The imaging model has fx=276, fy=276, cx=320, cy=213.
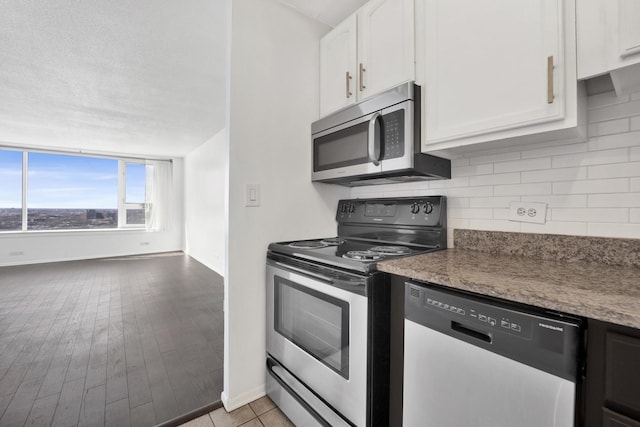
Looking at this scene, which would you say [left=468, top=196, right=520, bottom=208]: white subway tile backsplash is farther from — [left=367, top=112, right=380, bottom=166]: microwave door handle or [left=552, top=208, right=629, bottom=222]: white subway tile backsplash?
[left=367, top=112, right=380, bottom=166]: microwave door handle

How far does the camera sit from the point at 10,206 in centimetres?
535

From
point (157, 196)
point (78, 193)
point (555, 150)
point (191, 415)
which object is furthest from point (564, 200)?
point (78, 193)

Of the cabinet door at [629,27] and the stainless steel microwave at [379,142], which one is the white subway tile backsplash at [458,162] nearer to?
the stainless steel microwave at [379,142]

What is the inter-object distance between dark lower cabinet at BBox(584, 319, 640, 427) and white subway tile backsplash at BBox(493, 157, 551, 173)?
79cm

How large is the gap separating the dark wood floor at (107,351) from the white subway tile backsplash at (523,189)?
1.92 metres

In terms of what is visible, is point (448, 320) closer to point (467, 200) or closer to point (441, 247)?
point (441, 247)

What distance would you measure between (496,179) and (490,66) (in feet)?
1.73

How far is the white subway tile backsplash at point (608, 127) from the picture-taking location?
1.01m

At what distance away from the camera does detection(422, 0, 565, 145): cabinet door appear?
898 millimetres

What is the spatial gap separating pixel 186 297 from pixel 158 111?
2.51m

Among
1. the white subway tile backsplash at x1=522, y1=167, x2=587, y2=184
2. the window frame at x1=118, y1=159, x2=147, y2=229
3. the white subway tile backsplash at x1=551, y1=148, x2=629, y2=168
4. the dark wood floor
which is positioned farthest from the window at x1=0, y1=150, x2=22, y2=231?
the white subway tile backsplash at x1=551, y1=148, x2=629, y2=168

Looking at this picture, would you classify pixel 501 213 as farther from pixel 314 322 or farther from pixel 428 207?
pixel 314 322

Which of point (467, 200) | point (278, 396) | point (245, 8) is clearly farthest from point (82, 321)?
point (467, 200)

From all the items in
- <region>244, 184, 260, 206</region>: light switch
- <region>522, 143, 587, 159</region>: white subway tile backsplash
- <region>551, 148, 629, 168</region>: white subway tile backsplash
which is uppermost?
<region>522, 143, 587, 159</region>: white subway tile backsplash
